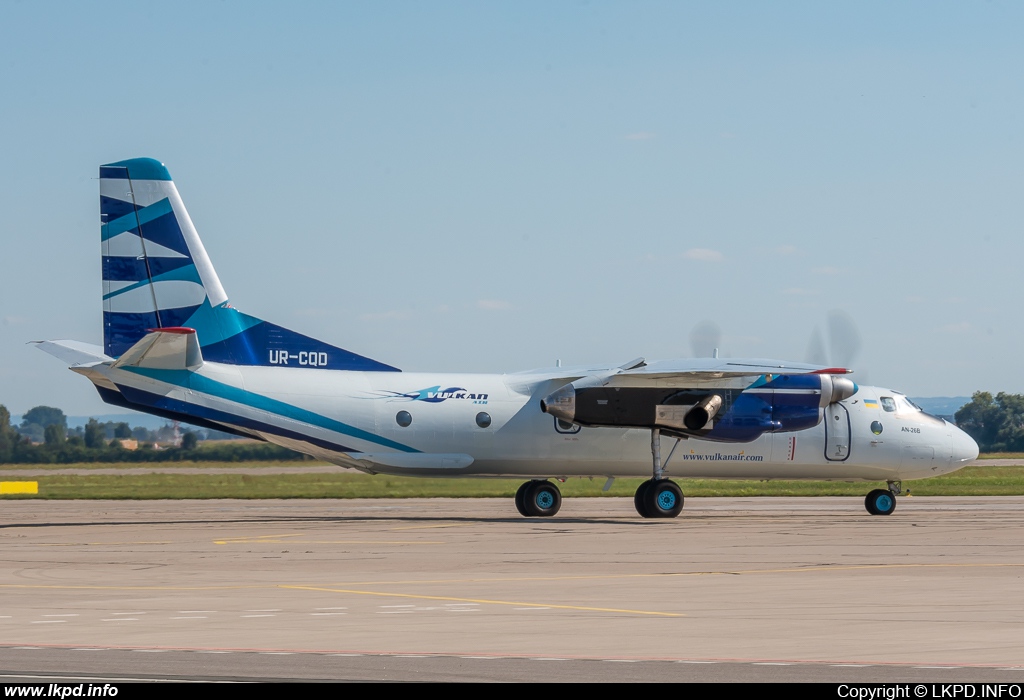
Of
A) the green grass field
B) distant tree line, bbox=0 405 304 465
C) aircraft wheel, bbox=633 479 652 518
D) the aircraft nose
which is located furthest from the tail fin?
distant tree line, bbox=0 405 304 465

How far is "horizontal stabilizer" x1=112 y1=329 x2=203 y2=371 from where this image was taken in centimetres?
2577

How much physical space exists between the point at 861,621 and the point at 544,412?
61.9ft

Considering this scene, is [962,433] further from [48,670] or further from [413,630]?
[48,670]

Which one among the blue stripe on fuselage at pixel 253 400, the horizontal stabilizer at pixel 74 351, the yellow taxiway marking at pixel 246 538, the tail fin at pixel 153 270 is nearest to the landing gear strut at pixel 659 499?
the blue stripe on fuselage at pixel 253 400

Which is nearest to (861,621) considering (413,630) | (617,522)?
(413,630)

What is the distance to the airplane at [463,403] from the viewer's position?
2830 cm

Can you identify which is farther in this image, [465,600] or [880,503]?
[880,503]

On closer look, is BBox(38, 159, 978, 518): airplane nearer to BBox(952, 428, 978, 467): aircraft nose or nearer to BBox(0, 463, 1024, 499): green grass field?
BBox(952, 428, 978, 467): aircraft nose

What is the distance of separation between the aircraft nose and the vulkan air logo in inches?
525

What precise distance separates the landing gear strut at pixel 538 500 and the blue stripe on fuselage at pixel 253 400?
3.89m

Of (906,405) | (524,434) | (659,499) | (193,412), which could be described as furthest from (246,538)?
(906,405)

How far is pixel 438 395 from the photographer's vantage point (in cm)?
3069

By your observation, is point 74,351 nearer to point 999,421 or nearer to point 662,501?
point 662,501
